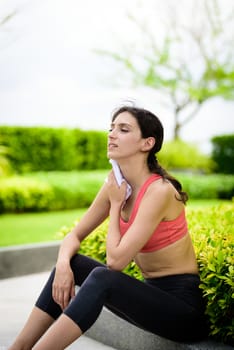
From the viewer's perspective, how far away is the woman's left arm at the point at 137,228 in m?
2.53

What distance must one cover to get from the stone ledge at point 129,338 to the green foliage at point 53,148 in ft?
29.2

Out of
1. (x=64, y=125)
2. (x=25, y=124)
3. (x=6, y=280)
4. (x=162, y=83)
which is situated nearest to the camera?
(x=6, y=280)

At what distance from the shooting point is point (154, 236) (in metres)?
2.69

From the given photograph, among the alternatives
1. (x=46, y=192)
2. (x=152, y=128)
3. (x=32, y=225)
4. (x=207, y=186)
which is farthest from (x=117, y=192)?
(x=207, y=186)

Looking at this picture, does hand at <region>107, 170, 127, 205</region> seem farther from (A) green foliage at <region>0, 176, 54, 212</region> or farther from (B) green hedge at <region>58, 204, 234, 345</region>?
(A) green foliage at <region>0, 176, 54, 212</region>

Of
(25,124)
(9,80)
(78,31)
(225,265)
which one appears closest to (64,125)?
(25,124)

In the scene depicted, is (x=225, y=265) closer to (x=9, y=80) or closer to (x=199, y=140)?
(x=9, y=80)

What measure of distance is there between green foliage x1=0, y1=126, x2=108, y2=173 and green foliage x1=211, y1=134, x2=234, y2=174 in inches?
139

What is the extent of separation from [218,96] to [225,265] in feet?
58.1

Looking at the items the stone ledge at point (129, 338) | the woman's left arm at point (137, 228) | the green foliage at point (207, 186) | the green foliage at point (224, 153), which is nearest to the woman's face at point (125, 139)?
the woman's left arm at point (137, 228)

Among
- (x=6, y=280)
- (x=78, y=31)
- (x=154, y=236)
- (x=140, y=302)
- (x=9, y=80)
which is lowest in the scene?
(x=6, y=280)

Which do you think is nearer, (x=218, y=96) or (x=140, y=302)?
(x=140, y=302)

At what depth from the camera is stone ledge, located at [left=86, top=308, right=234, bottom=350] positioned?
2.73 meters

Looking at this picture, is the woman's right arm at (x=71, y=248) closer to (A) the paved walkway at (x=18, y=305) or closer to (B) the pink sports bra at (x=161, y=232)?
(B) the pink sports bra at (x=161, y=232)
